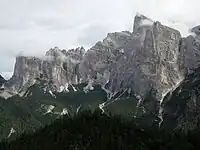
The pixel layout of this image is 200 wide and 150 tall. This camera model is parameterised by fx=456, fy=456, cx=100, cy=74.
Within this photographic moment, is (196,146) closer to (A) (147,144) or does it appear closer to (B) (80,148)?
(A) (147,144)

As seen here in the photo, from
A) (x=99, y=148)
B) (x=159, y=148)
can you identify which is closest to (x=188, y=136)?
(x=159, y=148)

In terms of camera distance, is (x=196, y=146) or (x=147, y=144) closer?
(x=196, y=146)

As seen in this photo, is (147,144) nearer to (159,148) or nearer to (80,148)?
(159,148)

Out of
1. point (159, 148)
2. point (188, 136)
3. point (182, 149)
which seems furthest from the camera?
point (188, 136)

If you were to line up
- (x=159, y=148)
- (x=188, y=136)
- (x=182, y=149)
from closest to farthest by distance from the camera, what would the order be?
(x=182, y=149) < (x=159, y=148) < (x=188, y=136)

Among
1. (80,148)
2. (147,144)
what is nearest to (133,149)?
(147,144)

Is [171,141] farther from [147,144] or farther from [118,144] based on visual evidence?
[118,144]

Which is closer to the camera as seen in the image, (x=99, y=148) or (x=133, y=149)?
(x=133, y=149)

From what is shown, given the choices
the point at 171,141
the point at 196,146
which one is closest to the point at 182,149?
the point at 196,146
